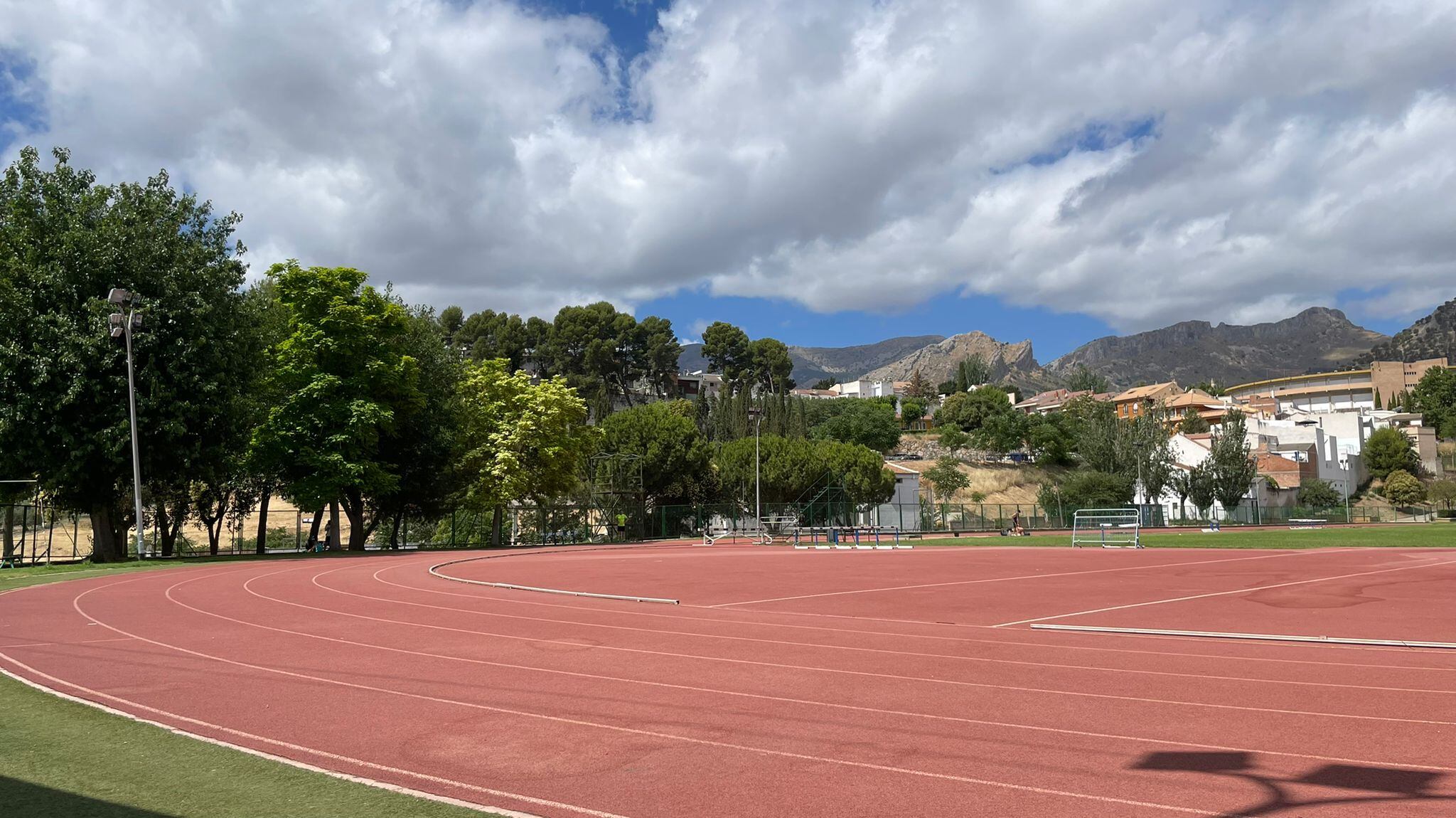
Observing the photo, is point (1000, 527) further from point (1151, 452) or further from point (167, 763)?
point (167, 763)

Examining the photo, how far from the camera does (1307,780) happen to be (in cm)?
579

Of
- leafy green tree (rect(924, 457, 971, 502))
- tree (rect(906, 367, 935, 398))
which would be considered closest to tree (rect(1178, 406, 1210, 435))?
leafy green tree (rect(924, 457, 971, 502))

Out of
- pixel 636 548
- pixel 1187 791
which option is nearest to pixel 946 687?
pixel 1187 791

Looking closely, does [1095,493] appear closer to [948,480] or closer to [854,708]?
[948,480]

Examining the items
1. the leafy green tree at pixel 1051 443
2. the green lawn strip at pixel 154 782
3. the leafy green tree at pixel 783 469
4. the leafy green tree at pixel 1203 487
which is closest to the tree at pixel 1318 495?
the leafy green tree at pixel 1203 487

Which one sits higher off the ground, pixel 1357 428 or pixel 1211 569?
pixel 1357 428

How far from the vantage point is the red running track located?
5820 mm

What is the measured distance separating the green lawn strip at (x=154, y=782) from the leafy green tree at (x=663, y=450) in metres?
56.0

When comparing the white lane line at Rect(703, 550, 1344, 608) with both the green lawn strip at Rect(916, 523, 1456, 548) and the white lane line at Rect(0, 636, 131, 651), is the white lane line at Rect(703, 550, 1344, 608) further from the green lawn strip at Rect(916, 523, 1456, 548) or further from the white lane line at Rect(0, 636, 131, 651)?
the white lane line at Rect(0, 636, 131, 651)

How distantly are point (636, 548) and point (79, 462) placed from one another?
23.3m

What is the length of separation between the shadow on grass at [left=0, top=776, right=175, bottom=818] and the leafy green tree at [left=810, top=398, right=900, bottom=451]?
10496 centimetres

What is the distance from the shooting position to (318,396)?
38.3m

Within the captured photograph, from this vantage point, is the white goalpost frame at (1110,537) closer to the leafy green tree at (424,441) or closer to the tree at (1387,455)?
the leafy green tree at (424,441)

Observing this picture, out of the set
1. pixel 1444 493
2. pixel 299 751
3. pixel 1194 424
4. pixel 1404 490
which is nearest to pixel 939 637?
pixel 299 751
